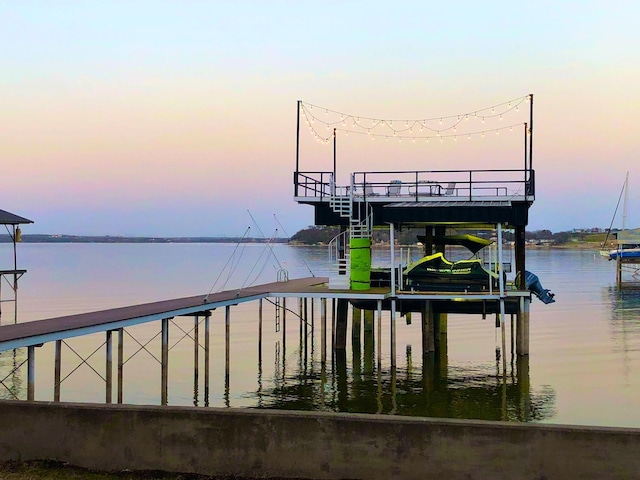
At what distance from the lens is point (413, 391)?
78.1ft

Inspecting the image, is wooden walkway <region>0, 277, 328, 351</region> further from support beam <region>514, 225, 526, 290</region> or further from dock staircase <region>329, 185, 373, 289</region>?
support beam <region>514, 225, 526, 290</region>

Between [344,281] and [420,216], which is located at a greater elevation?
[420,216]

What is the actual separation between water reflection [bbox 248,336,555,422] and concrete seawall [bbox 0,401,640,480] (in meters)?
11.7

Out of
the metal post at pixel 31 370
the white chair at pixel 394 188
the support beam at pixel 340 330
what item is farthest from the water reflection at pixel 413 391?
the metal post at pixel 31 370

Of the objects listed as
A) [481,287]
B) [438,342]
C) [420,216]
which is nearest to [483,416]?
[481,287]

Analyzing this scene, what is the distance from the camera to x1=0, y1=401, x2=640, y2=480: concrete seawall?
8.56m

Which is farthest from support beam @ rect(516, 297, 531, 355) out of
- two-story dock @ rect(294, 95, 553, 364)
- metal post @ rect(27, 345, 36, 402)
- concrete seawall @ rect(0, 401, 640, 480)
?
concrete seawall @ rect(0, 401, 640, 480)

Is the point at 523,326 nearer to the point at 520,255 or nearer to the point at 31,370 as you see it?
the point at 520,255

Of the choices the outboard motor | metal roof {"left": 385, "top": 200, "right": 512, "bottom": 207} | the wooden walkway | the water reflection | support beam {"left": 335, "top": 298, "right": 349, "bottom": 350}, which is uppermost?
metal roof {"left": 385, "top": 200, "right": 512, "bottom": 207}

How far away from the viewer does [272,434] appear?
905 cm

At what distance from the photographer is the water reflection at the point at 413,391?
69.2 ft

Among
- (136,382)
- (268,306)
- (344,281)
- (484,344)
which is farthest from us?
(268,306)

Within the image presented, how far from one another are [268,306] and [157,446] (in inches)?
1890

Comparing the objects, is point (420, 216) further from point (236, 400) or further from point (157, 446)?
point (157, 446)
